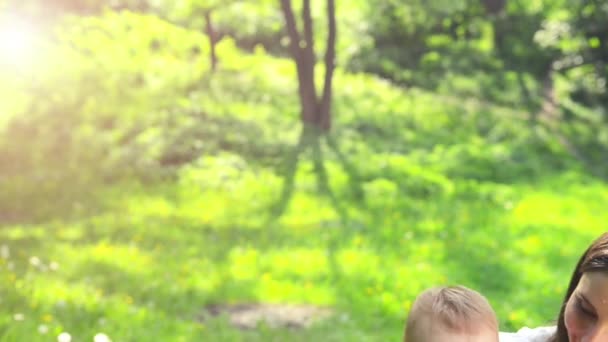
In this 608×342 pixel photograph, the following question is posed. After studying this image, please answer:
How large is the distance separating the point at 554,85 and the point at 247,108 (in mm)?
7434

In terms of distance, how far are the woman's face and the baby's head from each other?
0.22 meters

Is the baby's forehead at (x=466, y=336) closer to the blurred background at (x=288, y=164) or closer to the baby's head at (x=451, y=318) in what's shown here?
the baby's head at (x=451, y=318)

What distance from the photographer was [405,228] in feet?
32.3

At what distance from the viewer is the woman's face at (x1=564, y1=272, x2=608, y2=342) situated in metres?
2.06

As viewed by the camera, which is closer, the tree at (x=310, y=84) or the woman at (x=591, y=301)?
the woman at (x=591, y=301)

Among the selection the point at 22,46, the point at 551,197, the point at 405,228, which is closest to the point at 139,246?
the point at 405,228

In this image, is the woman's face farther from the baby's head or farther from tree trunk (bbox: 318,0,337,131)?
tree trunk (bbox: 318,0,337,131)

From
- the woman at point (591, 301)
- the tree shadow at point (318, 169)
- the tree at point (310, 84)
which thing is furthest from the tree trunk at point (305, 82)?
the woman at point (591, 301)

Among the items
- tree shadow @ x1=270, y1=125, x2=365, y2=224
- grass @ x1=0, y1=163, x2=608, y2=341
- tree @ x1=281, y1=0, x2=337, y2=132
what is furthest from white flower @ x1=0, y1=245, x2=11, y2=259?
tree @ x1=281, y1=0, x2=337, y2=132

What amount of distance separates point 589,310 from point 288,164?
10205mm

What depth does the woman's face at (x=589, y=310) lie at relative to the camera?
81.1 inches

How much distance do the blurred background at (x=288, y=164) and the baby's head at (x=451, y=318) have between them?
248cm

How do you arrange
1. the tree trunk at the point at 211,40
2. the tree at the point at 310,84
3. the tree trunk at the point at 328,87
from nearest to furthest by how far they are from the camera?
the tree trunk at the point at 328,87 → the tree at the point at 310,84 → the tree trunk at the point at 211,40

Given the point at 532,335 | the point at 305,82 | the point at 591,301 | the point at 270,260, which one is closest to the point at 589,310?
the point at 591,301
